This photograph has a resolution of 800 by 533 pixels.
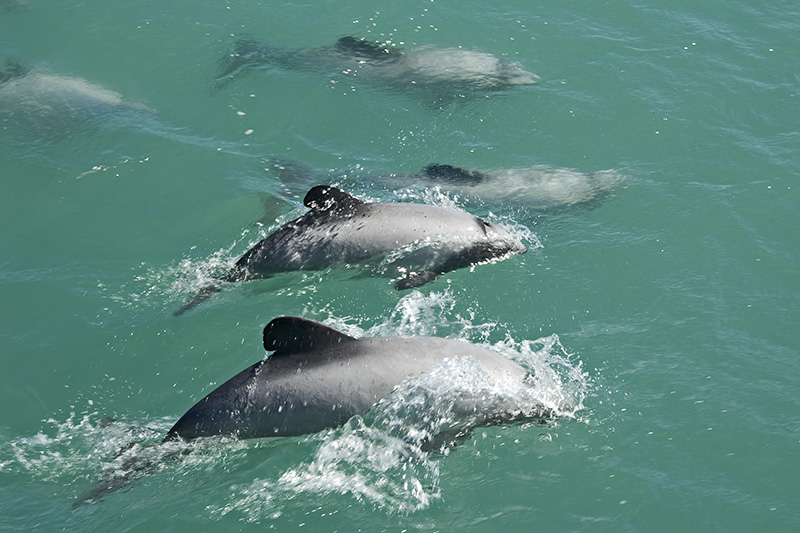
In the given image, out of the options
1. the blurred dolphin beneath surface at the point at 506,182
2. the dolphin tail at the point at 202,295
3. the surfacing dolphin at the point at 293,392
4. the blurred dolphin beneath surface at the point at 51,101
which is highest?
the blurred dolphin beneath surface at the point at 51,101

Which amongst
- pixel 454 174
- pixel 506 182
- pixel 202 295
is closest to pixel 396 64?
pixel 454 174

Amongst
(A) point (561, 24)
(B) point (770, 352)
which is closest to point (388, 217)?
(B) point (770, 352)

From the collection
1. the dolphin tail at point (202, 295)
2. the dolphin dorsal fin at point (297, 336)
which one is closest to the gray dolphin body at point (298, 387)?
the dolphin dorsal fin at point (297, 336)

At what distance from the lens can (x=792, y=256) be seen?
10.6 m

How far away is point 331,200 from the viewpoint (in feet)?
32.2

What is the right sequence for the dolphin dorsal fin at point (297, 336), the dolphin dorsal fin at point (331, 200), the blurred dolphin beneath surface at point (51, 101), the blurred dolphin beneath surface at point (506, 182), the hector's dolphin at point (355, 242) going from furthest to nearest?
the blurred dolphin beneath surface at point (51, 101) → the blurred dolphin beneath surface at point (506, 182) → the hector's dolphin at point (355, 242) → the dolphin dorsal fin at point (331, 200) → the dolphin dorsal fin at point (297, 336)

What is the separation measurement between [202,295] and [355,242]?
2031 millimetres

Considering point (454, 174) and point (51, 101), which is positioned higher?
point (51, 101)

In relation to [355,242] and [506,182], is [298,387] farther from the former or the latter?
[506,182]

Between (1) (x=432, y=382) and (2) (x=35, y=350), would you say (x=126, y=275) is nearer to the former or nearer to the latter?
(2) (x=35, y=350)

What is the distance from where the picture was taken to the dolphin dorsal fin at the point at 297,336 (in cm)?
727

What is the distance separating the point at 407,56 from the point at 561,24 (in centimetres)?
340

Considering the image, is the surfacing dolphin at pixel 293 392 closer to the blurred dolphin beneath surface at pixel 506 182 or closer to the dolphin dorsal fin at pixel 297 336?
the dolphin dorsal fin at pixel 297 336

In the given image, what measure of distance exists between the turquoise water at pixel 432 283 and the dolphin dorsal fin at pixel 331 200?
2.94ft
